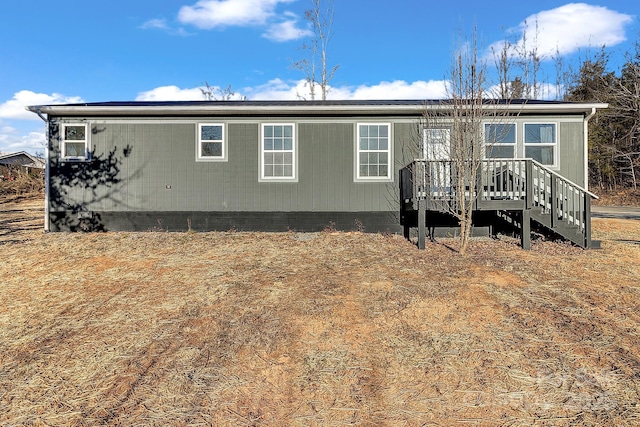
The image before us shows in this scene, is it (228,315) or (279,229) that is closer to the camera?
(228,315)

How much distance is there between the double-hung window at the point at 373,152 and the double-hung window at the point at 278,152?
1730 mm

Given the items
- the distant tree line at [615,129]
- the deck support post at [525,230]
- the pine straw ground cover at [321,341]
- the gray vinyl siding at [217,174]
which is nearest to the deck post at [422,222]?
the pine straw ground cover at [321,341]

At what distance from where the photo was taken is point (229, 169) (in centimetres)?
938

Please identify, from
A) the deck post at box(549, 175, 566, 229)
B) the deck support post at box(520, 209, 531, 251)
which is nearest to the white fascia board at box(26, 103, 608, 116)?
the deck post at box(549, 175, 566, 229)

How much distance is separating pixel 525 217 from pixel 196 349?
6788 mm

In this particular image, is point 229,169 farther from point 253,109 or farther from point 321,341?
point 321,341

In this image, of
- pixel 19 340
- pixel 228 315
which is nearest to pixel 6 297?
pixel 19 340

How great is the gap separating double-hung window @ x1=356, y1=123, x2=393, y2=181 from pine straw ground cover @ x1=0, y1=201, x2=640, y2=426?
3393 millimetres

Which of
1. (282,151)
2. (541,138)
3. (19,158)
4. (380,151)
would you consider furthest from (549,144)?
(19,158)

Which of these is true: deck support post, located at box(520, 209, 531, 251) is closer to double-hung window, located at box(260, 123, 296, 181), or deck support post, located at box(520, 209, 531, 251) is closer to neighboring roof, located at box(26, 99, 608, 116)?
neighboring roof, located at box(26, 99, 608, 116)

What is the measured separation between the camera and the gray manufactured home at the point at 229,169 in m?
9.23

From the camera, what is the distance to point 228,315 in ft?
13.0

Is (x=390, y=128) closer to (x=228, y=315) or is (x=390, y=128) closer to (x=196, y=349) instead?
(x=228, y=315)

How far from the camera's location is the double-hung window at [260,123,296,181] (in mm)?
9336
